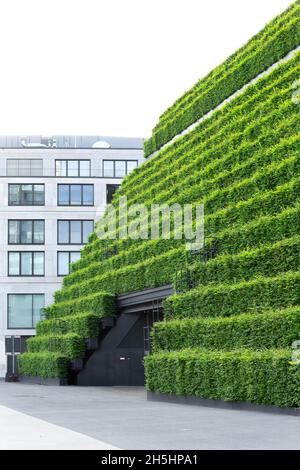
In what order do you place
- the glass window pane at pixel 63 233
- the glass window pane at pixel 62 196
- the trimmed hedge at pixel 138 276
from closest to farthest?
the trimmed hedge at pixel 138 276, the glass window pane at pixel 63 233, the glass window pane at pixel 62 196

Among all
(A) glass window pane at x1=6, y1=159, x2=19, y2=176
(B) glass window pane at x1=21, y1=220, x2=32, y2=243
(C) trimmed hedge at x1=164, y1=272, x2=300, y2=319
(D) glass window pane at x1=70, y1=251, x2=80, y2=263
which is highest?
(A) glass window pane at x1=6, y1=159, x2=19, y2=176

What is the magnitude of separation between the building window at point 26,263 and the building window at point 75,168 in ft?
26.2

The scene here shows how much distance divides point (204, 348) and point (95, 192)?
51874 millimetres

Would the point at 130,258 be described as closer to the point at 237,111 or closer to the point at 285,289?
the point at 237,111

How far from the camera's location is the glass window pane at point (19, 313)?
7294 centimetres

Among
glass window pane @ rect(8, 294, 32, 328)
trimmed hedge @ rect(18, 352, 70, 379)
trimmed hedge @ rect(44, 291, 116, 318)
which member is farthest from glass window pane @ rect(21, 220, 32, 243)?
trimmed hedge @ rect(44, 291, 116, 318)

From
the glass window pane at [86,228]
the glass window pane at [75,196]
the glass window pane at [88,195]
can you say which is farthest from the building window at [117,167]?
the glass window pane at [86,228]

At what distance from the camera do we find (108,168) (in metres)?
78.3

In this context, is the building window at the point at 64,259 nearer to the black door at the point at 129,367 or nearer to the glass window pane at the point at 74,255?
the glass window pane at the point at 74,255

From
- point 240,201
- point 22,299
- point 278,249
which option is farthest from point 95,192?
point 278,249

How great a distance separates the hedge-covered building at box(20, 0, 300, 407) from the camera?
21984mm

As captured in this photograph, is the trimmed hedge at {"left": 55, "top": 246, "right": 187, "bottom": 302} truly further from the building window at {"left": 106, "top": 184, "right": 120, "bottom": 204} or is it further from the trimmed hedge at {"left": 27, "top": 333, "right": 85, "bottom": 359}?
the building window at {"left": 106, "top": 184, "right": 120, "bottom": 204}

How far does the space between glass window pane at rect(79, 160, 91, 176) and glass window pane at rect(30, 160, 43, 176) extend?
138 inches

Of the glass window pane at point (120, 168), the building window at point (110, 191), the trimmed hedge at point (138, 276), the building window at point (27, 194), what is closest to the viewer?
the trimmed hedge at point (138, 276)
